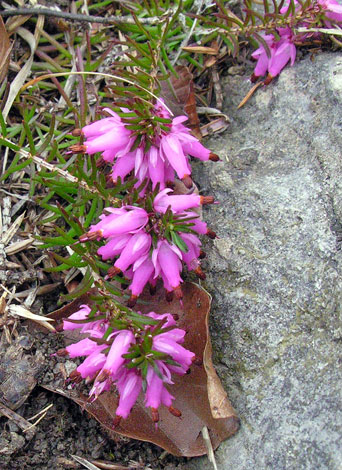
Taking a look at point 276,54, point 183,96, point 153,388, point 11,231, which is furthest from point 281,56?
point 153,388

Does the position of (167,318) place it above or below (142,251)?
below

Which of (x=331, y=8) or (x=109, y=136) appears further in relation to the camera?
(x=331, y=8)

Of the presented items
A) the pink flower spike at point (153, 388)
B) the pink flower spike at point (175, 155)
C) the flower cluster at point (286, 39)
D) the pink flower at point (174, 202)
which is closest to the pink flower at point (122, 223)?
the pink flower at point (174, 202)

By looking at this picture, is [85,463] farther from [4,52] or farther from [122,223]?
[4,52]

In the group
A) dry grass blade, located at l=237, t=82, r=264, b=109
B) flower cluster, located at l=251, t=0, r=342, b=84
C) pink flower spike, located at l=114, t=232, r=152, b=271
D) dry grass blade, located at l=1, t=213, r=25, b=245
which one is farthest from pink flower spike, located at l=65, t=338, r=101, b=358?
flower cluster, located at l=251, t=0, r=342, b=84

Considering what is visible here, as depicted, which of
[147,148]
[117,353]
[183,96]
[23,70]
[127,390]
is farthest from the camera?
[23,70]

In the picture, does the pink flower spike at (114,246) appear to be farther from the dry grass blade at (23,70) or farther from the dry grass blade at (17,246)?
the dry grass blade at (23,70)

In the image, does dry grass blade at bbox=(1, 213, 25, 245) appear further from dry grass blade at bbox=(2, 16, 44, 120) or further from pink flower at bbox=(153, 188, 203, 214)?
pink flower at bbox=(153, 188, 203, 214)

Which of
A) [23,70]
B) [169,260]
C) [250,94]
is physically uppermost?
[23,70]
